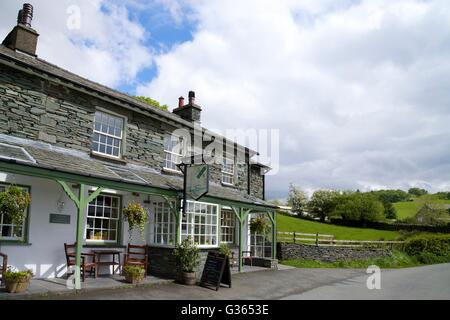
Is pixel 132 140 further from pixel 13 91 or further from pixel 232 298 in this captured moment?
pixel 232 298

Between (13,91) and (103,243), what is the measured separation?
5010 mm

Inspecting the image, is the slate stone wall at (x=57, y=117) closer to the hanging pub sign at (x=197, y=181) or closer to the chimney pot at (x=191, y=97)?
the hanging pub sign at (x=197, y=181)

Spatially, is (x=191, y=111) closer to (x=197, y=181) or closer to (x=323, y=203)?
(x=197, y=181)

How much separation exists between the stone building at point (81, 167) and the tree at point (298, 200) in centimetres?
3792

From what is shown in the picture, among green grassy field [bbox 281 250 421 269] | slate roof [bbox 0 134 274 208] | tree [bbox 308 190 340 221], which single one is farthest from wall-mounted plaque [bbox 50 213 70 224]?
tree [bbox 308 190 340 221]

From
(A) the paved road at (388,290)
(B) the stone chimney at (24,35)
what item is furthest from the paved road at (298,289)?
(B) the stone chimney at (24,35)

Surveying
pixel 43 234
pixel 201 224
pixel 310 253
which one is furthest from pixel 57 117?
pixel 310 253

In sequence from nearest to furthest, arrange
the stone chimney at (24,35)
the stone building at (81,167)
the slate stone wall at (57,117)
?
1. the stone building at (81,167)
2. the slate stone wall at (57,117)
3. the stone chimney at (24,35)

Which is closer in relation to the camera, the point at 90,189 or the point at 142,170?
the point at 90,189

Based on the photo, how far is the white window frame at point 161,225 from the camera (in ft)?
39.9

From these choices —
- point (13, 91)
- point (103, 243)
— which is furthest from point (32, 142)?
point (103, 243)

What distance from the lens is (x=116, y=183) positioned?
964cm
